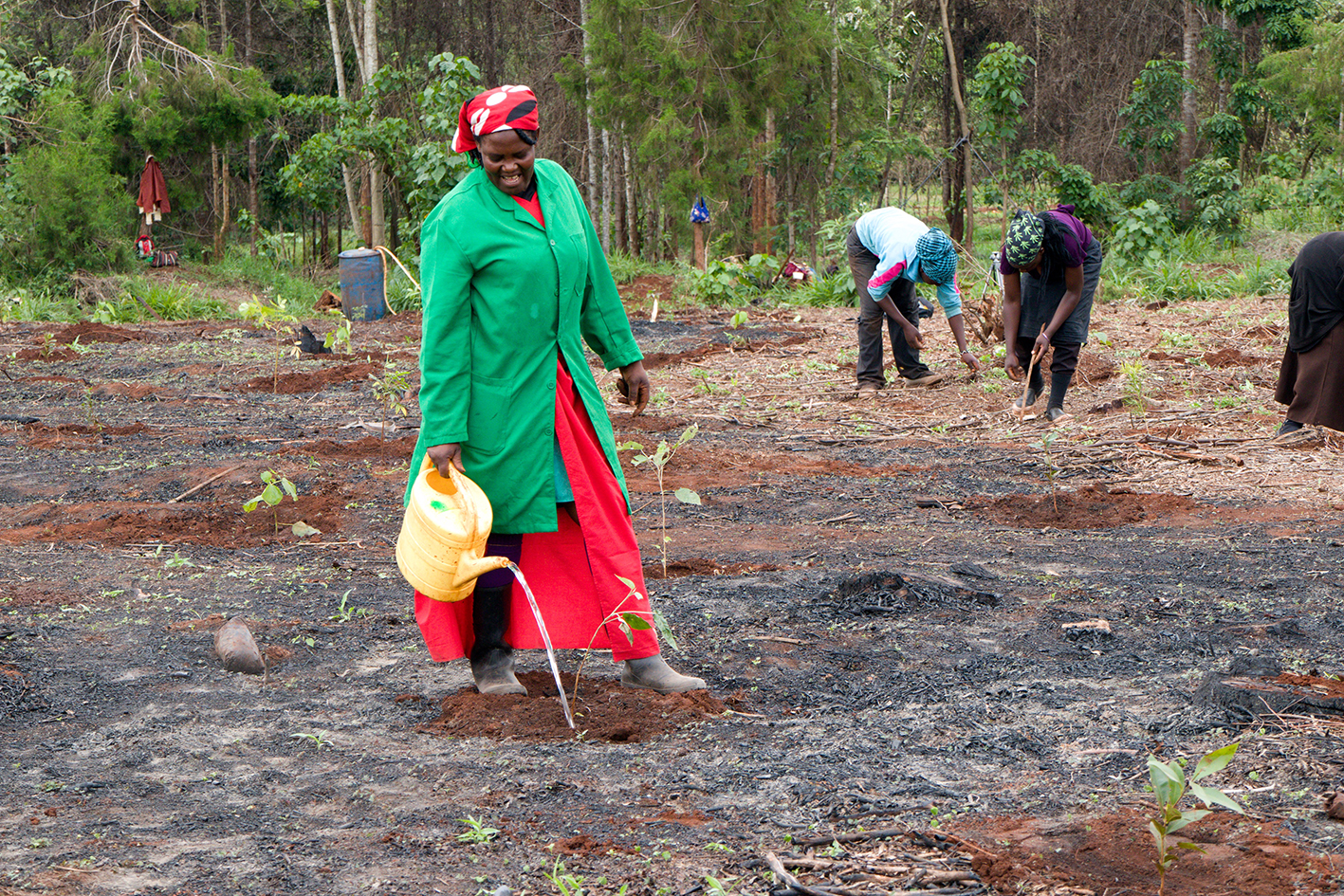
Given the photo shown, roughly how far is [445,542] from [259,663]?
0.98 meters

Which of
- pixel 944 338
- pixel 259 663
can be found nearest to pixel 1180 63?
pixel 944 338

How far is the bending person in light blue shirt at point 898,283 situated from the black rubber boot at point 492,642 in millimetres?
4948

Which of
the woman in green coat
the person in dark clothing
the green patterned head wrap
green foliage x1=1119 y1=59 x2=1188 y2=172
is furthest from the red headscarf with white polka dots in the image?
green foliage x1=1119 y1=59 x2=1188 y2=172

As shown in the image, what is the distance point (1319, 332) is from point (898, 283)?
2776mm

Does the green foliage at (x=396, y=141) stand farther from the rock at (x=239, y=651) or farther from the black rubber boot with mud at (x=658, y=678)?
the black rubber boot with mud at (x=658, y=678)

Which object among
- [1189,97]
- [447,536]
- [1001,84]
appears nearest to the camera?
[447,536]

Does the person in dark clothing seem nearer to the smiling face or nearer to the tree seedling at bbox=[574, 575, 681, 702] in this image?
the tree seedling at bbox=[574, 575, 681, 702]

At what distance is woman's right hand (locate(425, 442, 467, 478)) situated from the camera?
288 centimetres

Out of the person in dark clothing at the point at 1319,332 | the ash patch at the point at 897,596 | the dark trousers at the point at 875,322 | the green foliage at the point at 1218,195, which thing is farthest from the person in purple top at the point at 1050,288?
the green foliage at the point at 1218,195

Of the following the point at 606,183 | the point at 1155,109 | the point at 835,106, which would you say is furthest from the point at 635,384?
the point at 1155,109

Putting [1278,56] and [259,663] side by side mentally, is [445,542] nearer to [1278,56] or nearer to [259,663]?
[259,663]

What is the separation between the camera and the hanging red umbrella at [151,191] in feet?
55.1

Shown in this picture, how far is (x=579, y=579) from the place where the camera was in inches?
123

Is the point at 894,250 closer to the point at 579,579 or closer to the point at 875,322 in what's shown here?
the point at 875,322
